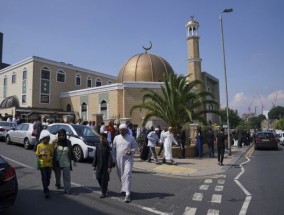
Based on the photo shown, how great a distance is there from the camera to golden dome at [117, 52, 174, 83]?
3912 cm

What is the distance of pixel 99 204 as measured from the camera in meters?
6.98

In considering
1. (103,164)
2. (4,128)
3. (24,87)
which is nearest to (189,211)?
(103,164)

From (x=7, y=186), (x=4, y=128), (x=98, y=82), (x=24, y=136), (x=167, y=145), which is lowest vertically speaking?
(x=7, y=186)

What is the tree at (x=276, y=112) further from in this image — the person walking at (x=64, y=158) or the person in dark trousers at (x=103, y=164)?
the person walking at (x=64, y=158)

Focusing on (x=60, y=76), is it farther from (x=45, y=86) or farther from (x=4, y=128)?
(x=4, y=128)

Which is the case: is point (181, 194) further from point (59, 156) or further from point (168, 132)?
point (168, 132)

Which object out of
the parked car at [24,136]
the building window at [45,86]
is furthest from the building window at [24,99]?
the parked car at [24,136]

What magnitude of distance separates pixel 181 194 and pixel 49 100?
3884 cm

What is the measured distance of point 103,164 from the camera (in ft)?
25.1

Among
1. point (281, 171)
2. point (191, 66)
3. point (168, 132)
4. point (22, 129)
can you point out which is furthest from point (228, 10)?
point (191, 66)

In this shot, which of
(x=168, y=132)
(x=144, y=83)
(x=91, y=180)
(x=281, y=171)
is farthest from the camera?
(x=144, y=83)

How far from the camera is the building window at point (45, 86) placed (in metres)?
43.6

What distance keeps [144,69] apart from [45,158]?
32241 mm

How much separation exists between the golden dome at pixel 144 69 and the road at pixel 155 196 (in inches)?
1121
